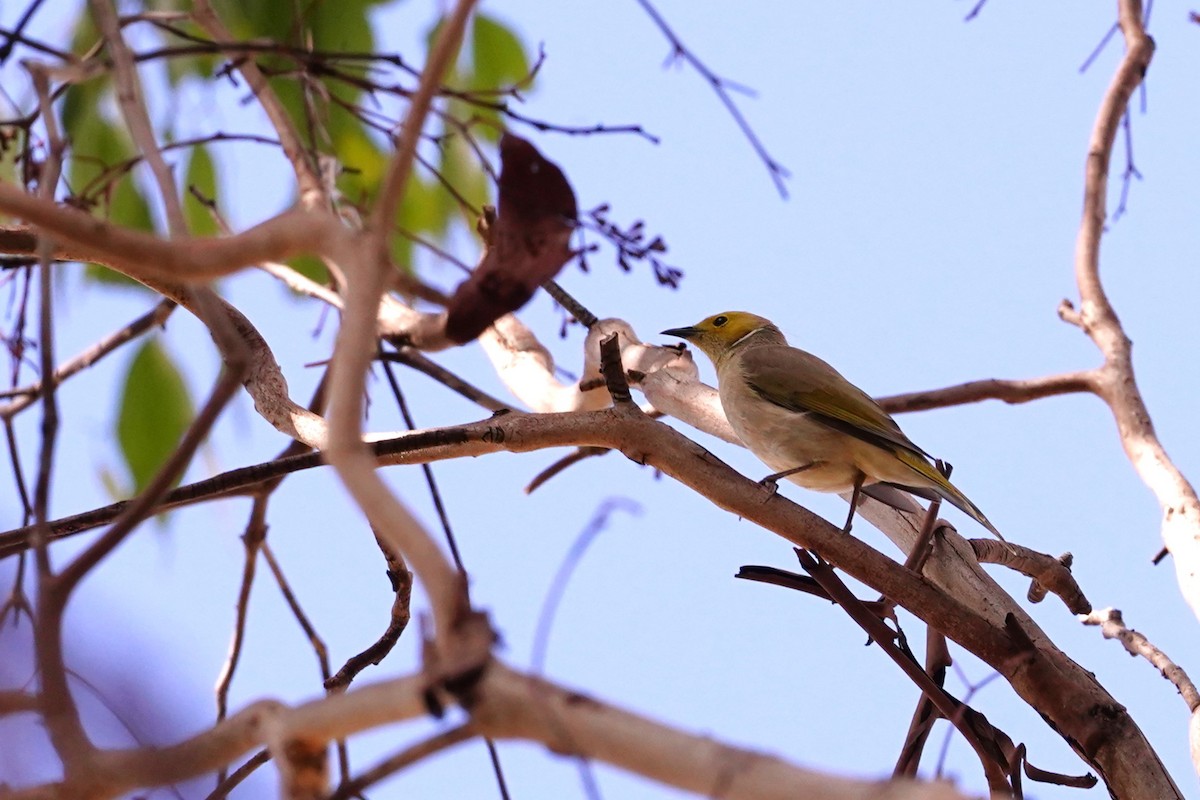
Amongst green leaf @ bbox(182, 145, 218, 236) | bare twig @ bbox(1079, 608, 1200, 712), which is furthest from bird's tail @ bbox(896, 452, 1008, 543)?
green leaf @ bbox(182, 145, 218, 236)

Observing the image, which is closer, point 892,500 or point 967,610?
point 967,610

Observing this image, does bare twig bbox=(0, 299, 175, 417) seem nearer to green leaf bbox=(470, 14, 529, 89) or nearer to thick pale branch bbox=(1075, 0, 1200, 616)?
green leaf bbox=(470, 14, 529, 89)

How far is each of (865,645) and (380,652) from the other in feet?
4.74

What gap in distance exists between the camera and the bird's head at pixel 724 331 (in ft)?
18.0

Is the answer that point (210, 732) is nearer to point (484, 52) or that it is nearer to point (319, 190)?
point (319, 190)

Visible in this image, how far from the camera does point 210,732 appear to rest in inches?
52.3

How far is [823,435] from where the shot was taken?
4.22 metres

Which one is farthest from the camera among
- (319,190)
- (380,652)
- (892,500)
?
(319,190)

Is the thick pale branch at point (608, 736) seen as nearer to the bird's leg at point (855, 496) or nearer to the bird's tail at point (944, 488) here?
the bird's tail at point (944, 488)

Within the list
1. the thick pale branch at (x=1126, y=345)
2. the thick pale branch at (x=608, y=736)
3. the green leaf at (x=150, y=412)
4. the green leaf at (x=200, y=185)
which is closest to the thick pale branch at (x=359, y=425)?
the thick pale branch at (x=608, y=736)

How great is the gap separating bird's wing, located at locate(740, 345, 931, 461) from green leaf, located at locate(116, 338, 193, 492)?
7.20 ft

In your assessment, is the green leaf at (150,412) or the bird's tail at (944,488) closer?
the bird's tail at (944,488)

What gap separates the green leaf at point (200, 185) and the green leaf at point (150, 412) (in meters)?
0.55

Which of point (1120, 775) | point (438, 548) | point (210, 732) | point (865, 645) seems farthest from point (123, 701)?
point (865, 645)
